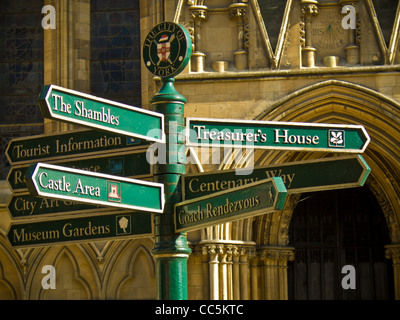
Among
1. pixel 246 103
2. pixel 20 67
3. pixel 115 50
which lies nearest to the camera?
pixel 246 103

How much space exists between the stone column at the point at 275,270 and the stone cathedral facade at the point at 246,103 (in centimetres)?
2

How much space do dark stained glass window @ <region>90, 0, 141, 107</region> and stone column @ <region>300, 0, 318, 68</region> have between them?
2.61 metres

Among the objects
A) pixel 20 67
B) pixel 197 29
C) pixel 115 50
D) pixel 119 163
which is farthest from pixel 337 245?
pixel 119 163

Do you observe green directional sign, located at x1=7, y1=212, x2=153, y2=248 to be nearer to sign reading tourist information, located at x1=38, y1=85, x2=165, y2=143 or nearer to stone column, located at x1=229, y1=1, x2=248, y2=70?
sign reading tourist information, located at x1=38, y1=85, x2=165, y2=143

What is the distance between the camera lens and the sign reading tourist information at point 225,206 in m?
5.37

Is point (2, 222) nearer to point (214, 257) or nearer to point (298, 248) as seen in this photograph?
point (214, 257)

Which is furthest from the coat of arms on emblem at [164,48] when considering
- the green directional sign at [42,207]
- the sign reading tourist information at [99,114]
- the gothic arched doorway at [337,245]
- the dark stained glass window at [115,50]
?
the gothic arched doorway at [337,245]

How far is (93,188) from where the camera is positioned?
540 centimetres

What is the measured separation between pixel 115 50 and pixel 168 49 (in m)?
8.28

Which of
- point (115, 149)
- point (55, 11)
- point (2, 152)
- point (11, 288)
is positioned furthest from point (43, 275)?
point (115, 149)

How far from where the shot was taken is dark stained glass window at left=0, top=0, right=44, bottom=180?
A: 14.0m

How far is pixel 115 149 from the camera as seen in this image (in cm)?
611

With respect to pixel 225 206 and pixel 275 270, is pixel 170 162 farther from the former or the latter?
pixel 275 270

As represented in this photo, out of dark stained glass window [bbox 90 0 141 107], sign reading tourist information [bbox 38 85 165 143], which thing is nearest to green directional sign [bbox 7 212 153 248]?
sign reading tourist information [bbox 38 85 165 143]
